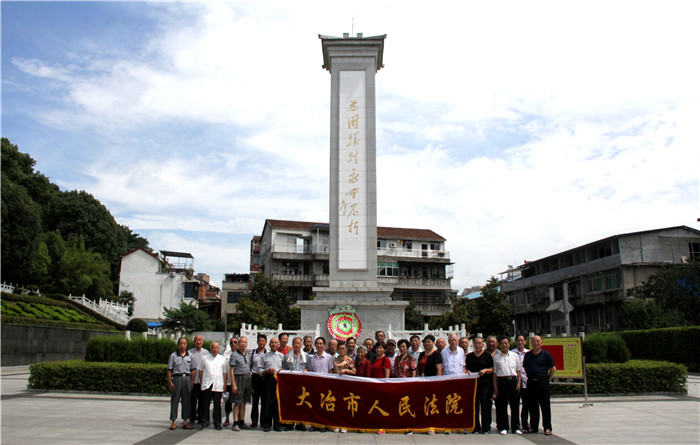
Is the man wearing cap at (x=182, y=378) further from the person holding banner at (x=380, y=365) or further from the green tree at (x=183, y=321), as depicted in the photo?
the green tree at (x=183, y=321)

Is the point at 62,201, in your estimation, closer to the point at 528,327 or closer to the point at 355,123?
the point at 355,123

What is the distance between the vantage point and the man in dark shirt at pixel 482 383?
8086mm

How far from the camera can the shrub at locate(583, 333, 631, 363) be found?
13.0m

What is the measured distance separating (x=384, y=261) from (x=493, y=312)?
14310 millimetres

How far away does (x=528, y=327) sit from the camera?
47688mm

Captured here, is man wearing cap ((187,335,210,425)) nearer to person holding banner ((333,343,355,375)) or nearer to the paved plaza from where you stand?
the paved plaza

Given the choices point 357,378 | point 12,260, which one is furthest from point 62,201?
point 357,378

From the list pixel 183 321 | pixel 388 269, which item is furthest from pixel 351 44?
pixel 388 269

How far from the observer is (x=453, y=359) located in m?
8.48

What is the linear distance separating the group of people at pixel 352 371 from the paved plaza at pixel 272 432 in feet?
1.18

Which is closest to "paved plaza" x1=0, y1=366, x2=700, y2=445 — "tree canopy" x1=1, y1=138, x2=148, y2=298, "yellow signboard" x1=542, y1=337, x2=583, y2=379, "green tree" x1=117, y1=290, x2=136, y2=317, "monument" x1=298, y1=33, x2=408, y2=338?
"yellow signboard" x1=542, y1=337, x2=583, y2=379

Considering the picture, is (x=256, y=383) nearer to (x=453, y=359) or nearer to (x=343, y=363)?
(x=343, y=363)

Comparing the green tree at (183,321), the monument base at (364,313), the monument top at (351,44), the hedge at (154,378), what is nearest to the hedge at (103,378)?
the hedge at (154,378)

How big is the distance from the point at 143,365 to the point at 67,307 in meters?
21.4
